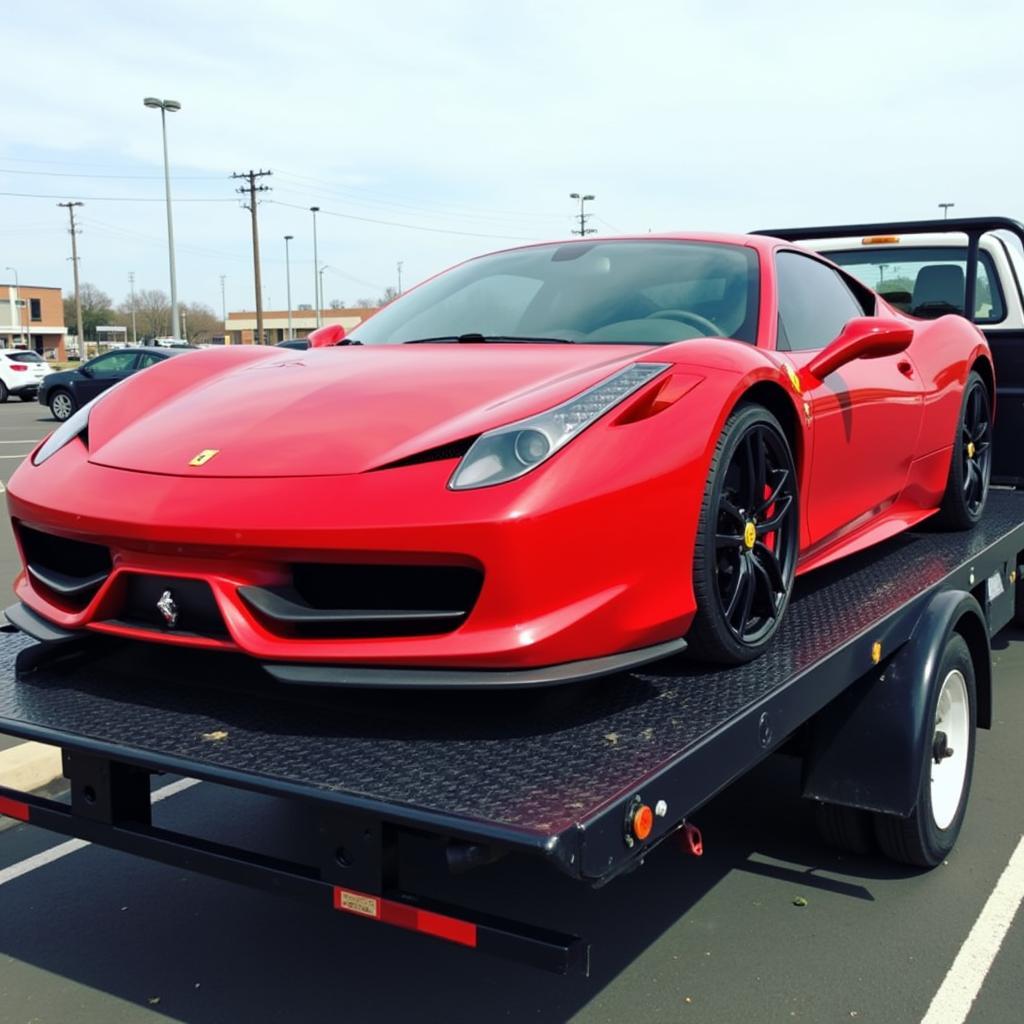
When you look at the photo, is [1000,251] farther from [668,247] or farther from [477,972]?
[477,972]

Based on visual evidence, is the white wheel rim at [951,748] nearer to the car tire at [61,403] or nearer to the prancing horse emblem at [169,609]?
the prancing horse emblem at [169,609]

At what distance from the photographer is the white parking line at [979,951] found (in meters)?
2.87

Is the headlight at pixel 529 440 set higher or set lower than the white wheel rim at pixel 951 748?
higher

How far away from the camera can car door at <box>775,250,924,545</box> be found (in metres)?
3.62

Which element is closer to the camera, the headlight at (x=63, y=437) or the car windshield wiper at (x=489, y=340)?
the headlight at (x=63, y=437)

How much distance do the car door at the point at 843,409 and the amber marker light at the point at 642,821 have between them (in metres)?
1.52

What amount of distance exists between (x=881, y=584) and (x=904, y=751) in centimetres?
75

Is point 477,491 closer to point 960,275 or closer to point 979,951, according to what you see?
point 979,951

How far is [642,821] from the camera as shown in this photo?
2230 mm

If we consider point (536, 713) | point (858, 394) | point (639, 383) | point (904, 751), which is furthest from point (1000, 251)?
point (536, 713)

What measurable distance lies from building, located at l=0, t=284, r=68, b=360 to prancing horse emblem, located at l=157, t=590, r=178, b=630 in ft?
350

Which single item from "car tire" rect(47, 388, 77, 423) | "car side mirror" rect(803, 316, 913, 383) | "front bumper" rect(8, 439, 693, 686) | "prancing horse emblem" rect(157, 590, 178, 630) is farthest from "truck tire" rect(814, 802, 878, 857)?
"car tire" rect(47, 388, 77, 423)

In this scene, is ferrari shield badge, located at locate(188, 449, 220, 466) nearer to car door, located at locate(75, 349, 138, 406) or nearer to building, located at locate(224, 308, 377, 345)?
car door, located at locate(75, 349, 138, 406)

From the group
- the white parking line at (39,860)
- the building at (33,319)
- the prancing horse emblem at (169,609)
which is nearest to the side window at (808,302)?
the prancing horse emblem at (169,609)
